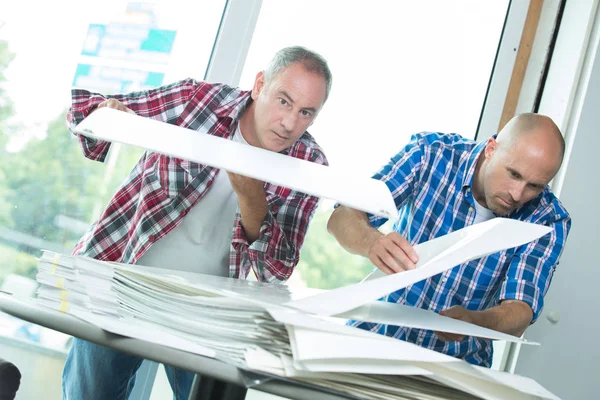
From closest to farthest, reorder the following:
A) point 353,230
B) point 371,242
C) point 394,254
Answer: point 394,254
point 371,242
point 353,230

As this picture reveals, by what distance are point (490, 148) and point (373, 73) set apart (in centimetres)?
75

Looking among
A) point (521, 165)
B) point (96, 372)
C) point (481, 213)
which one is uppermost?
point (521, 165)

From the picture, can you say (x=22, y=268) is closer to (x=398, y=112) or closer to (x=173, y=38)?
(x=173, y=38)

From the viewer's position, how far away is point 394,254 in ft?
3.15

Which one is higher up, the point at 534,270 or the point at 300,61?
the point at 300,61

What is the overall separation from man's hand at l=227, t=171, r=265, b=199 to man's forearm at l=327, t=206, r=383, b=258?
6.8 inches

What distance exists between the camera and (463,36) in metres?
2.38

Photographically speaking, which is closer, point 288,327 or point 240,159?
point 288,327

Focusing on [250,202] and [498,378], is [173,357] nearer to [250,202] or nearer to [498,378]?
[498,378]

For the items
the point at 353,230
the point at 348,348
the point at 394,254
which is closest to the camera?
the point at 348,348

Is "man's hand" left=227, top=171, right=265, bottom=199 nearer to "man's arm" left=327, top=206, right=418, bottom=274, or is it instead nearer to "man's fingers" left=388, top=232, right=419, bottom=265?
"man's arm" left=327, top=206, right=418, bottom=274

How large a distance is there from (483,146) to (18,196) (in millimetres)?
1250

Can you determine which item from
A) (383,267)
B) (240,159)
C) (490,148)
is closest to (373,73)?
(490,148)

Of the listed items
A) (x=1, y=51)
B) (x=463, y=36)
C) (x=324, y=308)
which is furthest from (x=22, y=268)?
(x=463, y=36)
